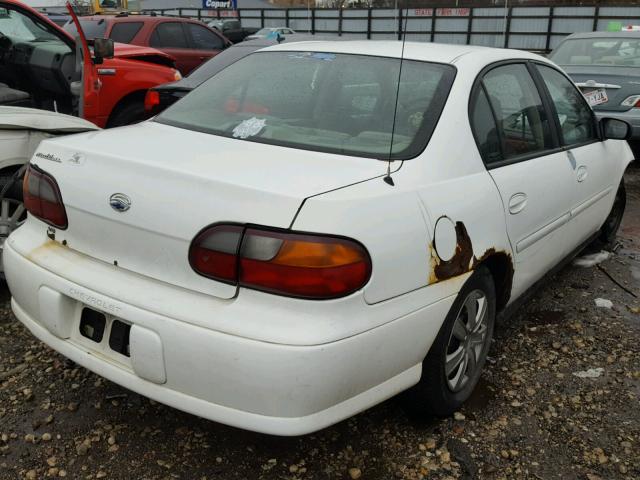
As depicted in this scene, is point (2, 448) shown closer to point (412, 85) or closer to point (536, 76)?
point (412, 85)

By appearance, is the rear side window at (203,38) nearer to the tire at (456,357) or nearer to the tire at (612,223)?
the tire at (612,223)

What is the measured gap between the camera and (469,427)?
2.70m

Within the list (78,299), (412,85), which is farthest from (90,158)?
(412,85)

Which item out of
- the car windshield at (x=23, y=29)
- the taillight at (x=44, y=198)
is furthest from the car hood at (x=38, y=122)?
the car windshield at (x=23, y=29)

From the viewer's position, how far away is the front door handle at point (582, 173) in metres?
3.58

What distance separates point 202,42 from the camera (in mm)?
11422

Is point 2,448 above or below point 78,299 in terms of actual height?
below

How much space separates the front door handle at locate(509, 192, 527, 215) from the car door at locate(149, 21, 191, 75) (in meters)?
9.03

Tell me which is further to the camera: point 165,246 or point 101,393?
point 101,393

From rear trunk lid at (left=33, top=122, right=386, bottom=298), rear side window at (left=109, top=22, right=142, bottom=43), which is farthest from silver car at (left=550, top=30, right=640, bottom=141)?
rear side window at (left=109, top=22, right=142, bottom=43)

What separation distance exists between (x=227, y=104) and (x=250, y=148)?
0.60m

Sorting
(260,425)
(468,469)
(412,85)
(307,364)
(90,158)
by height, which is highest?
(412,85)

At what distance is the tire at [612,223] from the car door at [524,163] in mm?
1538

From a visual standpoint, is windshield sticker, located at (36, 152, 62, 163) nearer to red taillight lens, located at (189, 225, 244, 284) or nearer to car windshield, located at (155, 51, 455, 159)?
car windshield, located at (155, 51, 455, 159)
